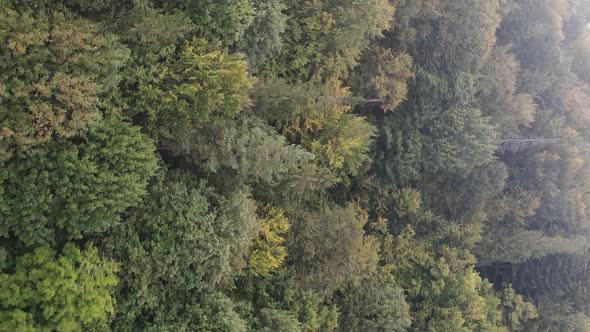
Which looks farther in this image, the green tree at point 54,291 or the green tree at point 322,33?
the green tree at point 322,33

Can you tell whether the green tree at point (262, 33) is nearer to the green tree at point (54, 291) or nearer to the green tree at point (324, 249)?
the green tree at point (324, 249)

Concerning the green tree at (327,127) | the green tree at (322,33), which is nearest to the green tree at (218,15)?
the green tree at (327,127)

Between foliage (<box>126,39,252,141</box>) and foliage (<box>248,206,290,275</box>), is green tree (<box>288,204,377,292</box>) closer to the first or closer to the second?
foliage (<box>248,206,290,275</box>)

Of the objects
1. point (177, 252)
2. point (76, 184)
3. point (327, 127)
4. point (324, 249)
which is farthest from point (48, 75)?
point (324, 249)

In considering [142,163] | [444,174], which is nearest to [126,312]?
[142,163]

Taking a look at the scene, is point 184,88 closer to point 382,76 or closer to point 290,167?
point 290,167

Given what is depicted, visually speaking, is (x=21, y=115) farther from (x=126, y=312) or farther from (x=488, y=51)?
(x=488, y=51)
